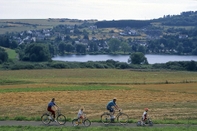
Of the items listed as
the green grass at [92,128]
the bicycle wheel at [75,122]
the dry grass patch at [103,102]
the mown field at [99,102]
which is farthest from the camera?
the dry grass patch at [103,102]

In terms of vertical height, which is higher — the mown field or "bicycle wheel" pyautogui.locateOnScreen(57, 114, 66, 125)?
"bicycle wheel" pyautogui.locateOnScreen(57, 114, 66, 125)

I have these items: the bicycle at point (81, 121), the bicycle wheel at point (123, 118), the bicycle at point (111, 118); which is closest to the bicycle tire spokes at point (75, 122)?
the bicycle at point (81, 121)

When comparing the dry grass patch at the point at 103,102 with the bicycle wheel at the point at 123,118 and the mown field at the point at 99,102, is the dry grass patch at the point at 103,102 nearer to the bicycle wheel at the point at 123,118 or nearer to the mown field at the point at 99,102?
the mown field at the point at 99,102

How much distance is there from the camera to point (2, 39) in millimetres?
181375

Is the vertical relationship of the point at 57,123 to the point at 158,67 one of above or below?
above

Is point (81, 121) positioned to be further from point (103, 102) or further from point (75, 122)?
point (103, 102)

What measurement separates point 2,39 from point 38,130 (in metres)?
163

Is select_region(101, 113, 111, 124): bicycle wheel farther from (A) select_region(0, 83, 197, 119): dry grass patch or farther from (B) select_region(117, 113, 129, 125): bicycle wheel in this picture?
(A) select_region(0, 83, 197, 119): dry grass patch

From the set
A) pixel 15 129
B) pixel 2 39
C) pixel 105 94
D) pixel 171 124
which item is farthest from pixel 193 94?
pixel 2 39

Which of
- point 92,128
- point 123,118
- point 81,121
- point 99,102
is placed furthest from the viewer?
point 99,102

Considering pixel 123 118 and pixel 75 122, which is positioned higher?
pixel 123 118

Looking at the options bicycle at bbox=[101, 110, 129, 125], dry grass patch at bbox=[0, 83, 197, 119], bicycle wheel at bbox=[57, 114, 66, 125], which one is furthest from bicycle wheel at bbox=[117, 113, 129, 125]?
bicycle wheel at bbox=[57, 114, 66, 125]

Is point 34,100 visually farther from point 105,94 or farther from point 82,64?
point 82,64

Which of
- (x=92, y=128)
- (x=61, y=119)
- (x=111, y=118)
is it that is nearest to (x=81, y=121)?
(x=92, y=128)
